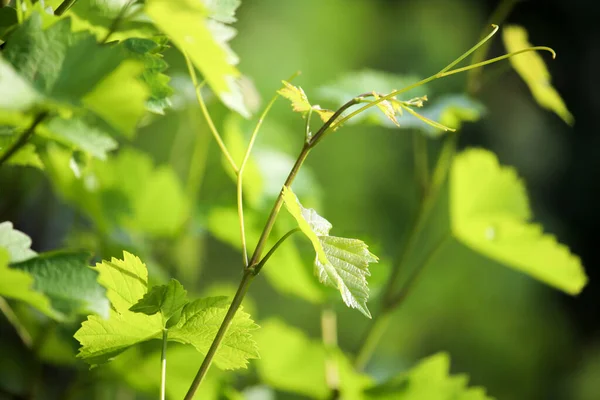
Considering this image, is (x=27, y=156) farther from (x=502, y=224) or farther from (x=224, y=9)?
(x=502, y=224)

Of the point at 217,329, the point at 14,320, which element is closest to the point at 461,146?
the point at 14,320

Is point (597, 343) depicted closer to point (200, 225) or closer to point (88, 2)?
point (200, 225)

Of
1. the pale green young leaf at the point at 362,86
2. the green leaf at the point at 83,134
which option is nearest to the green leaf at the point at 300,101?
the green leaf at the point at 83,134

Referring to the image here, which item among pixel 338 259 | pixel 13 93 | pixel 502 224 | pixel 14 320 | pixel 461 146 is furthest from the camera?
pixel 461 146

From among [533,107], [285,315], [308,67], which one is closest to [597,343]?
[533,107]

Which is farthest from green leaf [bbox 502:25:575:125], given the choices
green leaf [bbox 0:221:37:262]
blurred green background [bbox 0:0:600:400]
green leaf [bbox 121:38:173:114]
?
blurred green background [bbox 0:0:600:400]

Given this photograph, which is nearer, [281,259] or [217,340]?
[217,340]

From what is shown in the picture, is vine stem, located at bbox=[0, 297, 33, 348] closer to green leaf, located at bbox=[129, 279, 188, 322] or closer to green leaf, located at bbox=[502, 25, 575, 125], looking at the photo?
green leaf, located at bbox=[129, 279, 188, 322]
